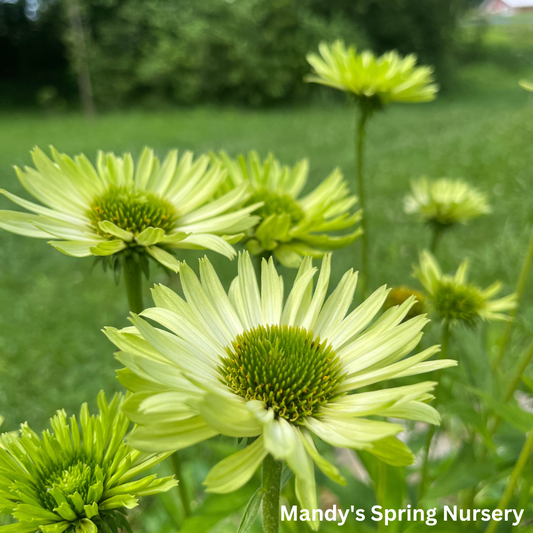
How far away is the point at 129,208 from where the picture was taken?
667mm

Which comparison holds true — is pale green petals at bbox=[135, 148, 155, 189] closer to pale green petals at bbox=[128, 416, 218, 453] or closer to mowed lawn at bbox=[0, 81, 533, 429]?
mowed lawn at bbox=[0, 81, 533, 429]

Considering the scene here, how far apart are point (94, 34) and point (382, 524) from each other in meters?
11.7

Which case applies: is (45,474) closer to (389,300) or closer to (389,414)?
(389,414)

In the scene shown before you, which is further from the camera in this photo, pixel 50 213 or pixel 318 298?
pixel 50 213

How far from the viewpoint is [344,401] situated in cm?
47

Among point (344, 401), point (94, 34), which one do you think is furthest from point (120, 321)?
point (94, 34)

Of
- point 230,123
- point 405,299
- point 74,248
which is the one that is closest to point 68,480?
point 74,248

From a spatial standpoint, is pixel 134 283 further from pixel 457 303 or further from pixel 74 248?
pixel 457 303

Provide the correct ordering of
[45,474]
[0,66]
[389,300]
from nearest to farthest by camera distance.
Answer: [45,474] < [389,300] < [0,66]

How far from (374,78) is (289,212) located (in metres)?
0.32

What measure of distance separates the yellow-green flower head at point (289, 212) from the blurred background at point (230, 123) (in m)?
0.23

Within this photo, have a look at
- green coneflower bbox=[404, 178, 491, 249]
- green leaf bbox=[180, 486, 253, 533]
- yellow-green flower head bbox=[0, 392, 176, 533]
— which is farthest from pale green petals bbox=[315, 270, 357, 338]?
green coneflower bbox=[404, 178, 491, 249]

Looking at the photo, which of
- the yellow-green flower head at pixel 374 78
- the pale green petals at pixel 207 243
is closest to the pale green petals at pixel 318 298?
the pale green petals at pixel 207 243

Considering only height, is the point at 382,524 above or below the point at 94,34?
below
